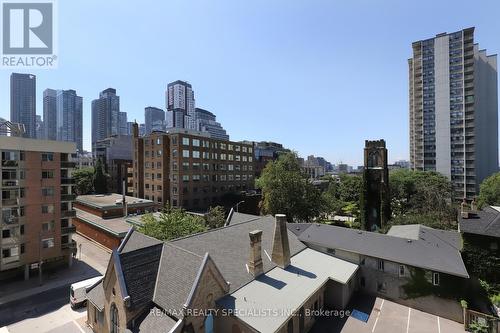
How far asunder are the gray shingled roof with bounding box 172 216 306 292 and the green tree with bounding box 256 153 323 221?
19976 millimetres

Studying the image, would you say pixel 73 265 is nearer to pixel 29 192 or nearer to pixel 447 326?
pixel 29 192

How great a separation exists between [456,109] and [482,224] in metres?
81.6

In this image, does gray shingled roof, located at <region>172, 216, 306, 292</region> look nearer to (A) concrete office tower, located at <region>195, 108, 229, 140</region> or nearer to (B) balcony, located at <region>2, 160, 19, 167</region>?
(B) balcony, located at <region>2, 160, 19, 167</region>

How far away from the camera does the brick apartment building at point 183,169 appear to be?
207 feet

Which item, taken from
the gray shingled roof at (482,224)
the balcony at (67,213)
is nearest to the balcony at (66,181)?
the balcony at (67,213)

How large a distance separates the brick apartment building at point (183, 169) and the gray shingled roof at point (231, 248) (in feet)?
120

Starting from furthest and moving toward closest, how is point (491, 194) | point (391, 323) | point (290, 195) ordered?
point (491, 194) → point (290, 195) → point (391, 323)

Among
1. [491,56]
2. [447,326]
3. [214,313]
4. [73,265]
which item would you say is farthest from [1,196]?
[491,56]

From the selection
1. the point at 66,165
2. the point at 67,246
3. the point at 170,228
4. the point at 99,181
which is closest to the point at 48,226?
the point at 67,246

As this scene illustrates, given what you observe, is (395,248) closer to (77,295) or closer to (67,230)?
(77,295)

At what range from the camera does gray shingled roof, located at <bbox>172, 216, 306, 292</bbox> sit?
19688 mm

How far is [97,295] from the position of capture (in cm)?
2030

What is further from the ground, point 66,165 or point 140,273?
point 66,165

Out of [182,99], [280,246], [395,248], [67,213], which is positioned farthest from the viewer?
Result: [182,99]
